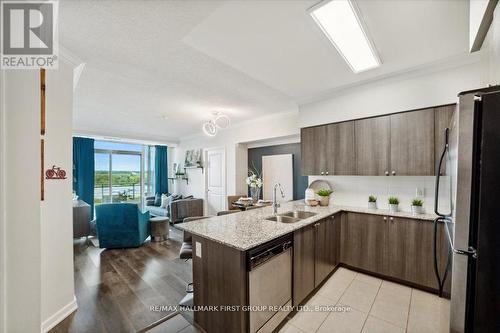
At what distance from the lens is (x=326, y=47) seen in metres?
2.07

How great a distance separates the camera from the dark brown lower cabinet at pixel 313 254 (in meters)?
2.08

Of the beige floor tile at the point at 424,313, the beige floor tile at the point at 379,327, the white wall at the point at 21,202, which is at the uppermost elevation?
the white wall at the point at 21,202

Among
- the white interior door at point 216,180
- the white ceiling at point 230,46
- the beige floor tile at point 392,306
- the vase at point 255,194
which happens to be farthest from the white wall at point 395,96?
the white interior door at point 216,180

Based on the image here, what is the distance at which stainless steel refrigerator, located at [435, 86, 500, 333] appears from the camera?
954 millimetres

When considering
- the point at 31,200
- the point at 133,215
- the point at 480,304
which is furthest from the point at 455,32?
the point at 133,215

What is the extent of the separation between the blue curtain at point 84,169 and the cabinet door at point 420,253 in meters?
7.37

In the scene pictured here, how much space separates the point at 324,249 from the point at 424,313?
42.1 inches

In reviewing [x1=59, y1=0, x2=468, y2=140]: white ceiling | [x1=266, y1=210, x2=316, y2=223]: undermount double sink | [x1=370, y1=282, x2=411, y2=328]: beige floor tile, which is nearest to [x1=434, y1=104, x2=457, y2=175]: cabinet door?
[x1=59, y1=0, x2=468, y2=140]: white ceiling

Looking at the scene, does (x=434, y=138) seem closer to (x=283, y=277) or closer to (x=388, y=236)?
(x=388, y=236)

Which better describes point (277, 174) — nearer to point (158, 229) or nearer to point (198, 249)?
point (158, 229)

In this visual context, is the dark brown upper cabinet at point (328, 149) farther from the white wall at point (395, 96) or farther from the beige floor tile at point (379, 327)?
the beige floor tile at point (379, 327)

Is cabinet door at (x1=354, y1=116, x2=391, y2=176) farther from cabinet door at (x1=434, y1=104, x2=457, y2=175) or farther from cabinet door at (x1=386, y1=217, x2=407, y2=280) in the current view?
cabinet door at (x1=386, y1=217, x2=407, y2=280)

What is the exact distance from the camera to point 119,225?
13.1 feet

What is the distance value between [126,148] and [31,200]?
7347 millimetres
